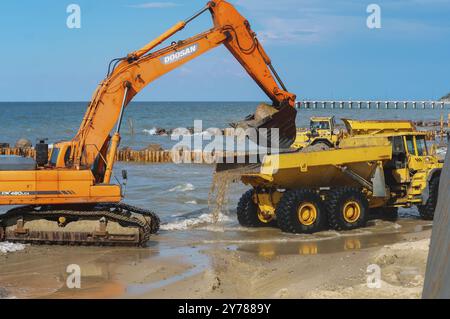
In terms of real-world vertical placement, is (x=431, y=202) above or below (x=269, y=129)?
below

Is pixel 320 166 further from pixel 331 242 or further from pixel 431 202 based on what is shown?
pixel 431 202

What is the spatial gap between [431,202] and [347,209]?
2.47 m

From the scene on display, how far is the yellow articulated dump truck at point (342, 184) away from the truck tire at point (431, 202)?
0.02 meters

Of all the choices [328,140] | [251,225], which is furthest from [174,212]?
[328,140]

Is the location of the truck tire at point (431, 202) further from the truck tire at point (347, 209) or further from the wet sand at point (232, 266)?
the truck tire at point (347, 209)

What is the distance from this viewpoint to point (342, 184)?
643 inches

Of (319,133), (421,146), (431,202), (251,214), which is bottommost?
(251,214)

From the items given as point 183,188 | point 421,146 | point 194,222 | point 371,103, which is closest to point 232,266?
point 194,222

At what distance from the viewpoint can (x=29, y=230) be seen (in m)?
13.6

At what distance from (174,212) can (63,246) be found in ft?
20.0

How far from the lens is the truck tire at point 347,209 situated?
15.4 metres

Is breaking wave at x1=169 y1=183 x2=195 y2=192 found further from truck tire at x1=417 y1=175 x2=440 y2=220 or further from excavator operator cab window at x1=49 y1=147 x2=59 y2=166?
excavator operator cab window at x1=49 y1=147 x2=59 y2=166

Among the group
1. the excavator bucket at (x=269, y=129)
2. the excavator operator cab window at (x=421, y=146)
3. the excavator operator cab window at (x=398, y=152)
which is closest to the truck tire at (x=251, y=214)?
the excavator bucket at (x=269, y=129)

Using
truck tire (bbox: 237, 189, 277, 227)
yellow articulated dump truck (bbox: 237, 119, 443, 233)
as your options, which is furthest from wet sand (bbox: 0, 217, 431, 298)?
truck tire (bbox: 237, 189, 277, 227)
